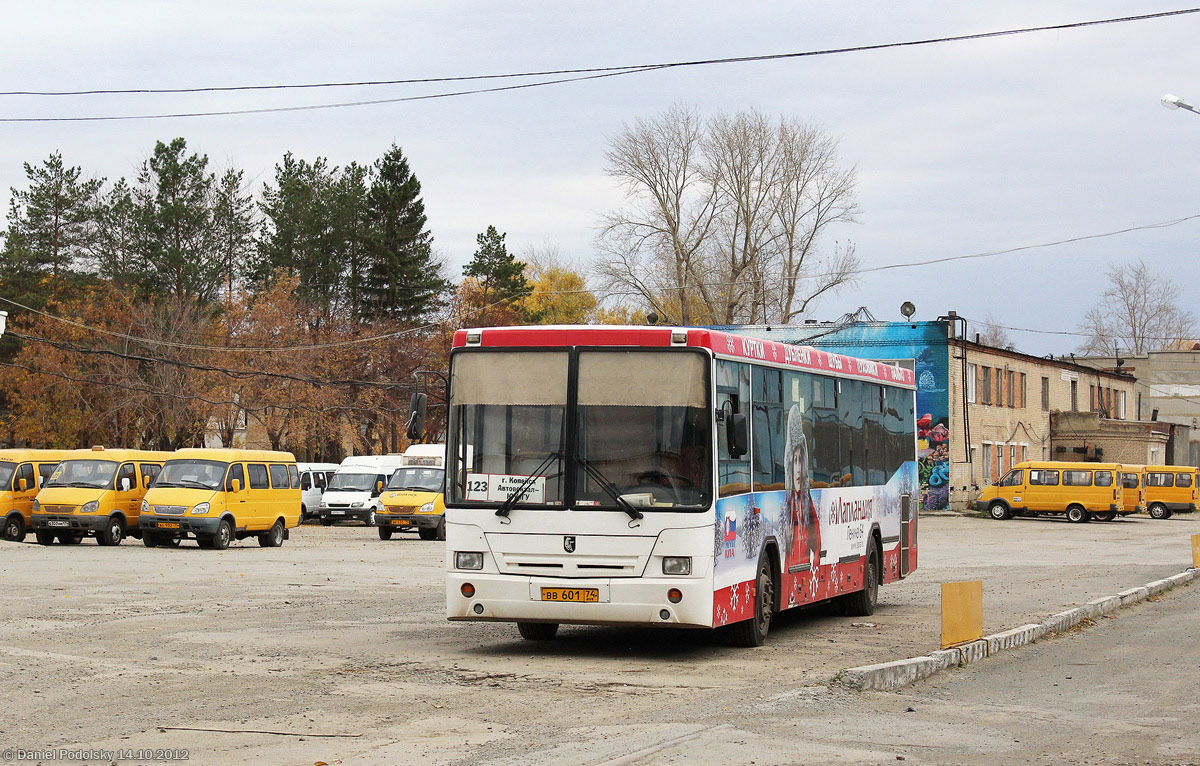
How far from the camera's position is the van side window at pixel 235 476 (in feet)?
103

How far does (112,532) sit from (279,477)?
400cm

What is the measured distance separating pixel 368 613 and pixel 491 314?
193 feet

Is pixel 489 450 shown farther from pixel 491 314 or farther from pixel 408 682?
pixel 491 314

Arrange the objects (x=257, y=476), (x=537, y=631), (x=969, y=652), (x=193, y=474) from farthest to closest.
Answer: (x=257, y=476)
(x=193, y=474)
(x=537, y=631)
(x=969, y=652)

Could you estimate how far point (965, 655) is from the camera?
1330 centimetres

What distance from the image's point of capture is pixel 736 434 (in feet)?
43.4

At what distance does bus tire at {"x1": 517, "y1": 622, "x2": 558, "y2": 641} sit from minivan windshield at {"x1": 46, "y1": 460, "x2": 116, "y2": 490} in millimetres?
20036

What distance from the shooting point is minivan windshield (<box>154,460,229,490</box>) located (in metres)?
31.1

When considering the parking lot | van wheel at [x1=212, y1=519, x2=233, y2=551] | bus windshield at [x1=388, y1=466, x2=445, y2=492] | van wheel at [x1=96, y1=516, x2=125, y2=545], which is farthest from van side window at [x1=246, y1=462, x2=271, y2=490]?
the parking lot

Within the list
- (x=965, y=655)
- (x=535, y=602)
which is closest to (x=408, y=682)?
(x=535, y=602)

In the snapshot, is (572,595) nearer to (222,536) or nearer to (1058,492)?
(222,536)

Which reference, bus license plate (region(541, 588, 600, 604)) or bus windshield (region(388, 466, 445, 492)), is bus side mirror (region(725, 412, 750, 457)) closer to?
bus license plate (region(541, 588, 600, 604))

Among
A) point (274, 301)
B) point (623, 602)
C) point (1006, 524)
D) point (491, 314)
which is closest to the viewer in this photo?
point (623, 602)

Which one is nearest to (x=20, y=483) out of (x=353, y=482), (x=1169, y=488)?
(x=353, y=482)
